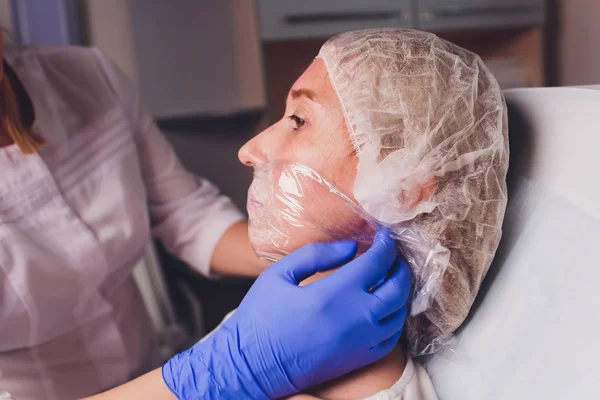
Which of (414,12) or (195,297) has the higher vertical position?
(414,12)

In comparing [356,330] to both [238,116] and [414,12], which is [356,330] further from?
[238,116]

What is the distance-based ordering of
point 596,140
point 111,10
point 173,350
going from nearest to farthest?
point 596,140
point 173,350
point 111,10

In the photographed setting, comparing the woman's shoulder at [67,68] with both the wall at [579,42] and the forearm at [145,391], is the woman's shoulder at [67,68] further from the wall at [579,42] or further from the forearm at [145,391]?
the wall at [579,42]

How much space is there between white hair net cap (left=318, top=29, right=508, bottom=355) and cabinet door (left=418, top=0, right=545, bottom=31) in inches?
46.9

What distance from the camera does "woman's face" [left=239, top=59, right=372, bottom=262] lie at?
2.71 ft

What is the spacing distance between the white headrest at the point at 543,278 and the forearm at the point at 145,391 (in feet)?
1.41

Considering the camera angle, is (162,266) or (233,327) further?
(162,266)

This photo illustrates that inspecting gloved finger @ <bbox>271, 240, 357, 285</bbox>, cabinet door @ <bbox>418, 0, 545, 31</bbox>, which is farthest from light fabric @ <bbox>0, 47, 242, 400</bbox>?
cabinet door @ <bbox>418, 0, 545, 31</bbox>

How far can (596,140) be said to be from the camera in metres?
0.75

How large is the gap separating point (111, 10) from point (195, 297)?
1.27 meters

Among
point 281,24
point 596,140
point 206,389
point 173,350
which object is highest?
point 281,24

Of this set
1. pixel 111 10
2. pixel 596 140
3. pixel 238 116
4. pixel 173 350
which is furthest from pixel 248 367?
pixel 111 10

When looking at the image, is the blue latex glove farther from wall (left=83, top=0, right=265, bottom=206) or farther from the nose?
wall (left=83, top=0, right=265, bottom=206)

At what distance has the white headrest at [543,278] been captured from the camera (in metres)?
0.68
